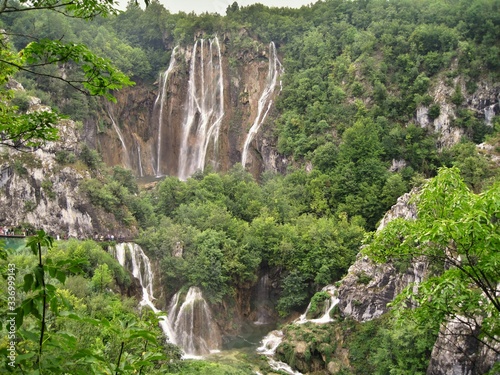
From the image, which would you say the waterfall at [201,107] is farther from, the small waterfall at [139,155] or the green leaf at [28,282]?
the green leaf at [28,282]

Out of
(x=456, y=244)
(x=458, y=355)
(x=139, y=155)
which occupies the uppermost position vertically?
(x=139, y=155)

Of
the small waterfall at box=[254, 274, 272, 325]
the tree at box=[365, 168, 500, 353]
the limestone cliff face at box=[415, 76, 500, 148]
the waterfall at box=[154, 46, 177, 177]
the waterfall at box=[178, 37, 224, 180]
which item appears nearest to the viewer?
the tree at box=[365, 168, 500, 353]

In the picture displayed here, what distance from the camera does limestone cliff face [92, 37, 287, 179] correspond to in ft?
161

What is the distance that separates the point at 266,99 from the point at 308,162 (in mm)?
13683

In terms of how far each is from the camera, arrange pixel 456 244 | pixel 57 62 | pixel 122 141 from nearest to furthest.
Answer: pixel 57 62
pixel 456 244
pixel 122 141

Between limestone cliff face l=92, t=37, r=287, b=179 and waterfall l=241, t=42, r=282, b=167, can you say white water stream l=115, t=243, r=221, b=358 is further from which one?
waterfall l=241, t=42, r=282, b=167

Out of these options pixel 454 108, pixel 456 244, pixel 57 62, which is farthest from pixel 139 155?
pixel 57 62

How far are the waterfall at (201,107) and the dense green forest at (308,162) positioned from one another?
3.27m

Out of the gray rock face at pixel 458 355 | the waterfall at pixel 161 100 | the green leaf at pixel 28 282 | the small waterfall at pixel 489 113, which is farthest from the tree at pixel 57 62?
the waterfall at pixel 161 100

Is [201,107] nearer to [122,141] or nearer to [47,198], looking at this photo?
[122,141]

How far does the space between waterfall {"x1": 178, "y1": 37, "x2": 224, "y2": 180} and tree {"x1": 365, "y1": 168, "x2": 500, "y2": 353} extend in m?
42.0

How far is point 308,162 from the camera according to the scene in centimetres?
4019

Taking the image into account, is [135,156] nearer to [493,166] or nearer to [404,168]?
[404,168]

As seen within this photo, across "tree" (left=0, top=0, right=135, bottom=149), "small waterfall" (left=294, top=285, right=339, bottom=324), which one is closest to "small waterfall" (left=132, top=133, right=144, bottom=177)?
"small waterfall" (left=294, top=285, right=339, bottom=324)
